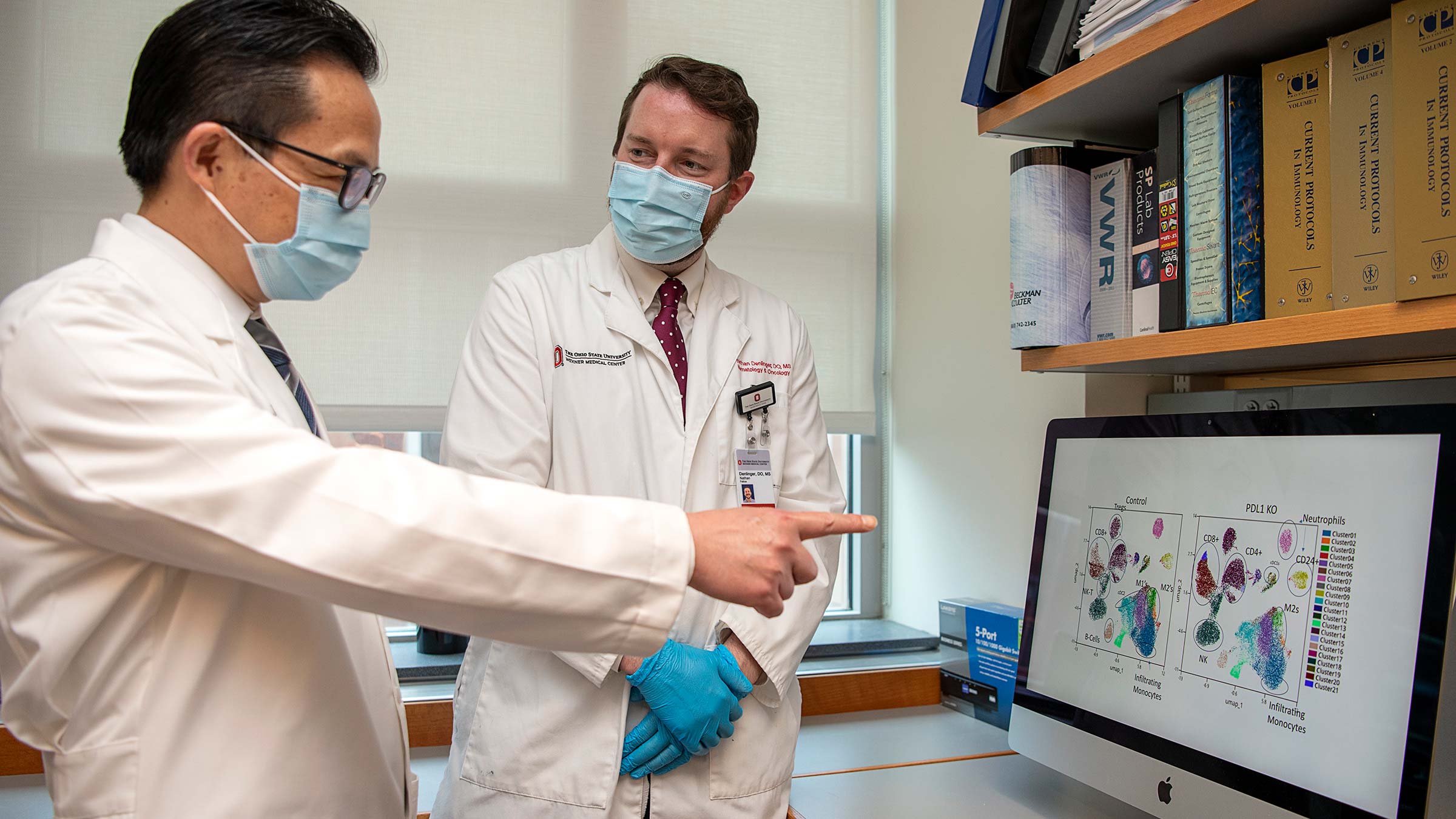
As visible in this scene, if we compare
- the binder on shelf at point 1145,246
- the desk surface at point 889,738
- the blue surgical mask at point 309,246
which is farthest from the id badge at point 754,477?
the blue surgical mask at point 309,246

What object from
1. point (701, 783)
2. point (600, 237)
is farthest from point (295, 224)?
point (701, 783)

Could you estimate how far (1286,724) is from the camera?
3.42 feet

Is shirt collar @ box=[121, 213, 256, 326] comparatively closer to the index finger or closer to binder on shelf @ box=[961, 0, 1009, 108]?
the index finger

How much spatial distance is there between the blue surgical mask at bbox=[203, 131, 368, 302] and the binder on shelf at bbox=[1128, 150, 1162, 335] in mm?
989

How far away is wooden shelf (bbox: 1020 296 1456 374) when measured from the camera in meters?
0.92

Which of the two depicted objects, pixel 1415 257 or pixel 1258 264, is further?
pixel 1258 264

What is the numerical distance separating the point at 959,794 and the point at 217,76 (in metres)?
1.31

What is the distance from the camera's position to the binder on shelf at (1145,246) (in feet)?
4.18

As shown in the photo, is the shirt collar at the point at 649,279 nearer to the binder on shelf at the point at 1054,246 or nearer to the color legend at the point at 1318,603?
the binder on shelf at the point at 1054,246

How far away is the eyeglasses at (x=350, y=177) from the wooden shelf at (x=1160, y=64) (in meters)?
0.91

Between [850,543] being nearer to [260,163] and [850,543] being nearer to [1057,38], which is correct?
[1057,38]

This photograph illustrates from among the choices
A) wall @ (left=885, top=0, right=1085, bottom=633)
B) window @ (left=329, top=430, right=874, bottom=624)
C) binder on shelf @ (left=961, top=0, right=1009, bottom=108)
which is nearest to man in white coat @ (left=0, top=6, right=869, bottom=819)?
binder on shelf @ (left=961, top=0, right=1009, bottom=108)

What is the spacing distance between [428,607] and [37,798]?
48.6 inches

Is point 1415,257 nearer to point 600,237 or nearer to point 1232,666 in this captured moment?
point 1232,666
